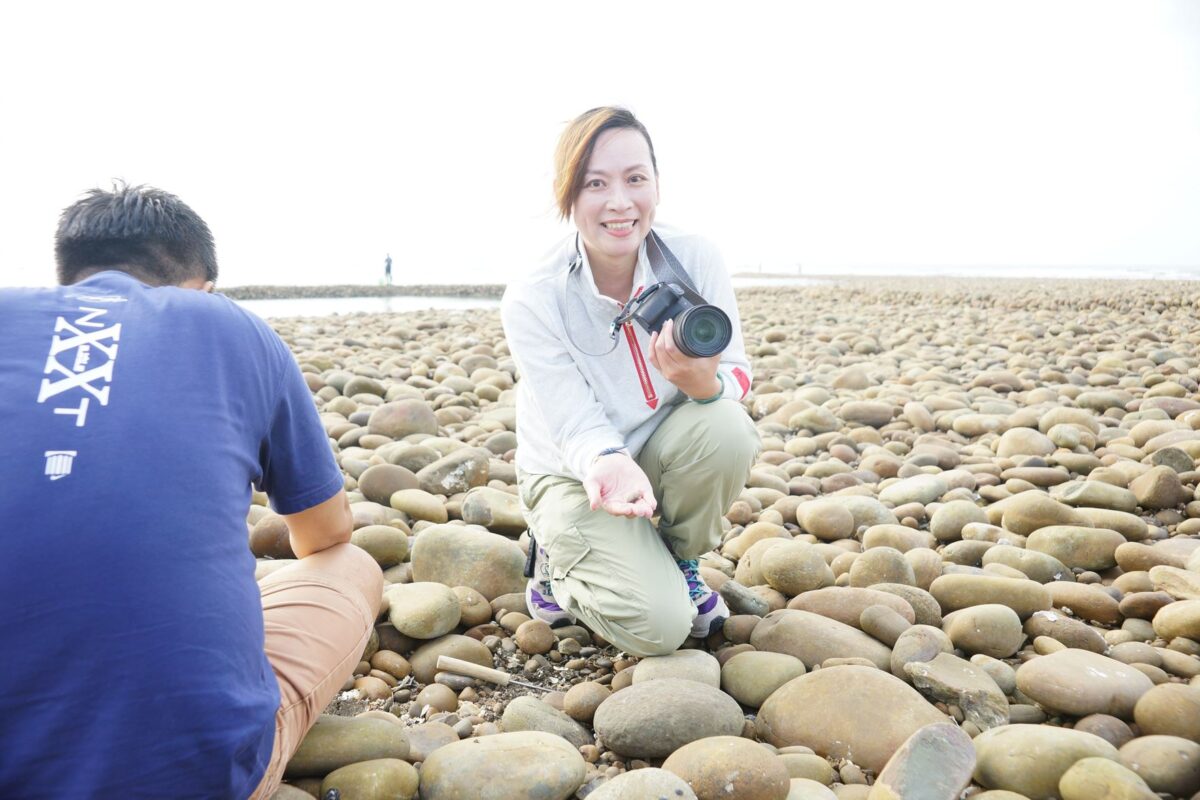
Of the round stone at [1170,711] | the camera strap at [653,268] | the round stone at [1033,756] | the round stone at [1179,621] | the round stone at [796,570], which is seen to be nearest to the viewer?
the round stone at [1033,756]

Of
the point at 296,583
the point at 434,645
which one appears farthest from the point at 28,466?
the point at 434,645

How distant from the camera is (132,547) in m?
1.03

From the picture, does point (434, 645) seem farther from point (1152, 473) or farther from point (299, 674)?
point (1152, 473)

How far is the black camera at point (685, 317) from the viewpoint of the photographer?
1.87 metres

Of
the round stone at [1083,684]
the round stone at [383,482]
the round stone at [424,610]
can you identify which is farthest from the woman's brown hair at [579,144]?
the round stone at [1083,684]

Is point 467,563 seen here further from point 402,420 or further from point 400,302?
point 400,302

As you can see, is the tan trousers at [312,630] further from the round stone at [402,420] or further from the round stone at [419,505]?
the round stone at [402,420]

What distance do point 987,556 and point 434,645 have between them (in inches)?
62.0

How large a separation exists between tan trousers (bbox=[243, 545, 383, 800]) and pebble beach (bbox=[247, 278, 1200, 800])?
0.11 meters

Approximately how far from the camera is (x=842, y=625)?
1.96 meters

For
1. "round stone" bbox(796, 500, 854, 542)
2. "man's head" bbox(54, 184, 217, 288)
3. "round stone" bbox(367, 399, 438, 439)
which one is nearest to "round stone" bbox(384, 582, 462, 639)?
"man's head" bbox(54, 184, 217, 288)

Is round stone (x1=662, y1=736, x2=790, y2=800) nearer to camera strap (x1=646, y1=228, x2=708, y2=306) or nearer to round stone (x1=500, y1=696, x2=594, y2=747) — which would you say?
round stone (x1=500, y1=696, x2=594, y2=747)

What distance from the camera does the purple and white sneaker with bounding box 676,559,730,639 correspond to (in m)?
2.04

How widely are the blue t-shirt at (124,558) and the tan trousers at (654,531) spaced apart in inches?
34.3
